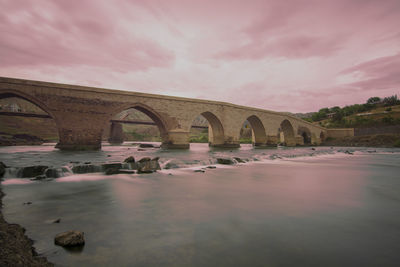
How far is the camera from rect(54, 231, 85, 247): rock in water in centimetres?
272

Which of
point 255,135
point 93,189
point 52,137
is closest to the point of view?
point 93,189

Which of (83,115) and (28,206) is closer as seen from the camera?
(28,206)

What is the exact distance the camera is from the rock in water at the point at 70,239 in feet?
8.94

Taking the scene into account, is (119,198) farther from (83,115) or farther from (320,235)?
(83,115)

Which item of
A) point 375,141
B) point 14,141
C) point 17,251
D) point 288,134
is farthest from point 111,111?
point 375,141

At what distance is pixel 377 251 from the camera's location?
2.68 m

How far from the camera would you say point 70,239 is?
108 inches

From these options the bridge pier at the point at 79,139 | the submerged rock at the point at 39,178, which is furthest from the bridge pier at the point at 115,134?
the submerged rock at the point at 39,178

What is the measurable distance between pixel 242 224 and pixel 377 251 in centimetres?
182

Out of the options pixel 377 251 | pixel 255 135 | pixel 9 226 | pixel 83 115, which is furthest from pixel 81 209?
pixel 255 135

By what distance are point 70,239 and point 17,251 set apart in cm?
62

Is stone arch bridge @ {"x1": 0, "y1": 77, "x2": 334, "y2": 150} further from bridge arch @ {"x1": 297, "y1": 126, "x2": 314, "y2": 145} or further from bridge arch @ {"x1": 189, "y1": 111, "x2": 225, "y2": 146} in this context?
bridge arch @ {"x1": 297, "y1": 126, "x2": 314, "y2": 145}

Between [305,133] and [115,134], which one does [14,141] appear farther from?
[305,133]

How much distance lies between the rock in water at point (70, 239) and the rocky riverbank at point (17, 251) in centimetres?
27
